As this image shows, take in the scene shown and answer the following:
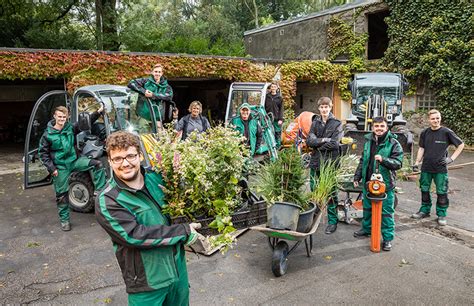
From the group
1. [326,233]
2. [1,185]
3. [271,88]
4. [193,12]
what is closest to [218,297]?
[326,233]

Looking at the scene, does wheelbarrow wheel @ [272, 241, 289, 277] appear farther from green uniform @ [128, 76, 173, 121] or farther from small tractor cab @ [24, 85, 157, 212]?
green uniform @ [128, 76, 173, 121]

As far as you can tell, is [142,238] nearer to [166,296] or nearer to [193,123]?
[166,296]

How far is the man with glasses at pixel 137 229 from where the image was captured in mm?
2162

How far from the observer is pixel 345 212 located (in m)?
6.04

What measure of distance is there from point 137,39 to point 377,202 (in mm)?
15830

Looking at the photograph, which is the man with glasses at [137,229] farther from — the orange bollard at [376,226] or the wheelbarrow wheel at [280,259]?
the orange bollard at [376,226]

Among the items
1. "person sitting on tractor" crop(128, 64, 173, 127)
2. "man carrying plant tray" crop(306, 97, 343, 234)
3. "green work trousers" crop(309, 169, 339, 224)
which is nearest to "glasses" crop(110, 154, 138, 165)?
"green work trousers" crop(309, 169, 339, 224)

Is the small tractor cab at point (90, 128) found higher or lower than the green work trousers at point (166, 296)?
higher

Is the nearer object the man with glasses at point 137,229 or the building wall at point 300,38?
the man with glasses at point 137,229

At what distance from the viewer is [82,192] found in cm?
662

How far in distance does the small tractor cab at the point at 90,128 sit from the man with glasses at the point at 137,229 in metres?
4.21

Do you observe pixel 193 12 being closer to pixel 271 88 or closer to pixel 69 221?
pixel 271 88

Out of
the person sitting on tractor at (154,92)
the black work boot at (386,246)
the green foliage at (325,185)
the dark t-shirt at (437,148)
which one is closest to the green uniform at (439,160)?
the dark t-shirt at (437,148)

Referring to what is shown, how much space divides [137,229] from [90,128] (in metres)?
4.55
